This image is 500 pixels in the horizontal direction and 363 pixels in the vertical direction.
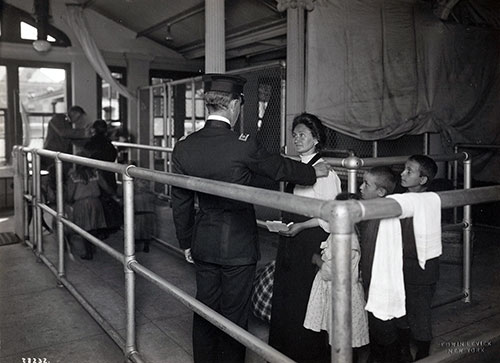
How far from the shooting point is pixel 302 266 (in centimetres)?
262

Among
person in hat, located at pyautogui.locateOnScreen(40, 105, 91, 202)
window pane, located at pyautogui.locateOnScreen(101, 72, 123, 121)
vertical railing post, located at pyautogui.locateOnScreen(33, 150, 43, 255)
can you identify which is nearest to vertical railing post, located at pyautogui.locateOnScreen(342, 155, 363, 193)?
vertical railing post, located at pyautogui.locateOnScreen(33, 150, 43, 255)

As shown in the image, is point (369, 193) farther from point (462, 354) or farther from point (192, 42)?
point (192, 42)

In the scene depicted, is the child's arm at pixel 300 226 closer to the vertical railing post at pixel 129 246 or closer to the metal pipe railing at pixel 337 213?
the metal pipe railing at pixel 337 213

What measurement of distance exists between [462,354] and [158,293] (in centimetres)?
265

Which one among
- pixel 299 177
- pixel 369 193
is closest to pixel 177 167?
pixel 299 177

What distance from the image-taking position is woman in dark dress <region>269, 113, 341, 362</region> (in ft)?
8.56

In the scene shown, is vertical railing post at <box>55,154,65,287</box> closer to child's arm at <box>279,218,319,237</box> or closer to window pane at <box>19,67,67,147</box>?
child's arm at <box>279,218,319,237</box>

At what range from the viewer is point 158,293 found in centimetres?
398

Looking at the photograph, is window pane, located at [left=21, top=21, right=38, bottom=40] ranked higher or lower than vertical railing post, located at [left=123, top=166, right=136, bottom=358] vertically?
higher

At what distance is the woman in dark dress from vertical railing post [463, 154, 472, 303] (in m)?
1.35

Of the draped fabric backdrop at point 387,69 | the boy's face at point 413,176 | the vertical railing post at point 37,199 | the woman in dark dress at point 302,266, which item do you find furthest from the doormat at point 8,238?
the boy's face at point 413,176

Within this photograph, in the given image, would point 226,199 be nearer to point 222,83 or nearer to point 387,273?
point 222,83

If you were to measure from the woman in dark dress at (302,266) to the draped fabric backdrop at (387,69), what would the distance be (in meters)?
2.59

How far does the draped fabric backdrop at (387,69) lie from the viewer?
16.8 feet
